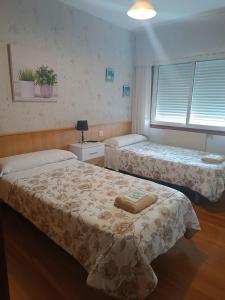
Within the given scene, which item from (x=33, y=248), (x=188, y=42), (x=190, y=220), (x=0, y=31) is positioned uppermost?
(x=188, y=42)

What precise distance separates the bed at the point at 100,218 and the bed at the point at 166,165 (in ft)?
2.97

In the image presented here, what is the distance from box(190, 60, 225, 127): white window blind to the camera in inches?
132

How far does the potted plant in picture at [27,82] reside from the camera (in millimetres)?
2541

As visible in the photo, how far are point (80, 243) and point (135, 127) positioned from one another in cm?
316

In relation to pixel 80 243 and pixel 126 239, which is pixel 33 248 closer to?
pixel 80 243

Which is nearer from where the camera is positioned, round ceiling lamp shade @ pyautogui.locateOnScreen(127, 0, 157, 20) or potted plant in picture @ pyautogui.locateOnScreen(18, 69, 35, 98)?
round ceiling lamp shade @ pyautogui.locateOnScreen(127, 0, 157, 20)

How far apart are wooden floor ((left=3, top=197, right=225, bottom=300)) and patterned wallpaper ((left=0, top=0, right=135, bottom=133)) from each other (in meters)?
1.38

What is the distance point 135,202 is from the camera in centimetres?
156

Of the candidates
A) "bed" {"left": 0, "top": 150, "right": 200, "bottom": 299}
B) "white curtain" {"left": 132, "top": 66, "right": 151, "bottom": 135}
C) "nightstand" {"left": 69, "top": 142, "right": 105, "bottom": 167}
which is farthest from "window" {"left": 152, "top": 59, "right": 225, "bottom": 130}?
"bed" {"left": 0, "top": 150, "right": 200, "bottom": 299}

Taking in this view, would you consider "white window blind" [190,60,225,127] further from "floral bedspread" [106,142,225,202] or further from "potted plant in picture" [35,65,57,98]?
"potted plant in picture" [35,65,57,98]

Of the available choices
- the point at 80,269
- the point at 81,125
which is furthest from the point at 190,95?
the point at 80,269

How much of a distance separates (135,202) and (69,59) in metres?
2.37

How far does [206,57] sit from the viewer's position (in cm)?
335

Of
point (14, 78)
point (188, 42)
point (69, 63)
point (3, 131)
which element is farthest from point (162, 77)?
point (3, 131)
